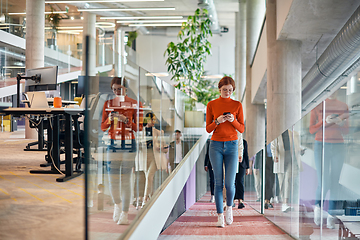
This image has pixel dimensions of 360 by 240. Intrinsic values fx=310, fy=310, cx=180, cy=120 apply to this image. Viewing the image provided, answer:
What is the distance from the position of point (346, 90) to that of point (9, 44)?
1041 centimetres

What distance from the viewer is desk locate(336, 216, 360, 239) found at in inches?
82.2

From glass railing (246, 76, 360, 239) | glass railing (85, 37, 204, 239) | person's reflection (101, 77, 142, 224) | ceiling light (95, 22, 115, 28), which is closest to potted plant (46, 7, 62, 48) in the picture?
ceiling light (95, 22, 115, 28)

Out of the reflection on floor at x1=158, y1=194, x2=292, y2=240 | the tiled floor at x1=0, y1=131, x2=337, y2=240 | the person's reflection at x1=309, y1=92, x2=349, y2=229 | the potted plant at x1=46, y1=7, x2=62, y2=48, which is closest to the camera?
the tiled floor at x1=0, y1=131, x2=337, y2=240

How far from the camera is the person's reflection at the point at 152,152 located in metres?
2.23

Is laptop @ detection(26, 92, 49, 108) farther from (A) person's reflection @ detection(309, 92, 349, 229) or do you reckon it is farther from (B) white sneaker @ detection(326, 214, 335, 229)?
(B) white sneaker @ detection(326, 214, 335, 229)

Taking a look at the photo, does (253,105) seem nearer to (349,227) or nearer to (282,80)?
(282,80)

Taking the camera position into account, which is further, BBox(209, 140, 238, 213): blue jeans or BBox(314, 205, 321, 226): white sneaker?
BBox(209, 140, 238, 213): blue jeans

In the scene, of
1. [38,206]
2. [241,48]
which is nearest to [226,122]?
[38,206]

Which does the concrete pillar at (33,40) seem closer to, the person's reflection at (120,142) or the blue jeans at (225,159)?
the blue jeans at (225,159)

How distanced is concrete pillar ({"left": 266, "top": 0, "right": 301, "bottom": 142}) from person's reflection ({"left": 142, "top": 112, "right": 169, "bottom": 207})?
2.51m

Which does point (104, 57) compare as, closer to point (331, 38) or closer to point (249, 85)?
point (331, 38)

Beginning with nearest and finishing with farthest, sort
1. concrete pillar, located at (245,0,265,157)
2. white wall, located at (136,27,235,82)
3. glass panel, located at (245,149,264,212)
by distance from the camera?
glass panel, located at (245,149,264,212) < concrete pillar, located at (245,0,265,157) < white wall, located at (136,27,235,82)

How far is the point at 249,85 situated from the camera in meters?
9.13

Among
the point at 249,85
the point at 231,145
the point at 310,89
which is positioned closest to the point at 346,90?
the point at 231,145
